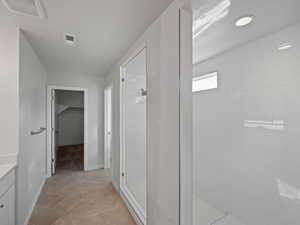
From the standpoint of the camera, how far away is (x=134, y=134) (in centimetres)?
210

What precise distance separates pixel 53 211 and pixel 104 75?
2835 millimetres

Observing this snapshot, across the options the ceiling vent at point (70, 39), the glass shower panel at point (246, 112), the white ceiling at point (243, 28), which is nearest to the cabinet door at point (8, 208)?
the glass shower panel at point (246, 112)

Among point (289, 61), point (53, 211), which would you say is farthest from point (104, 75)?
point (289, 61)

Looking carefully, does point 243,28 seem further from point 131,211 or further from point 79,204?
point 79,204

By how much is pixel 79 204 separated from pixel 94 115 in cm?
200

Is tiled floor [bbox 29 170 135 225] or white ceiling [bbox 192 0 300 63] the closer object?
white ceiling [bbox 192 0 300 63]

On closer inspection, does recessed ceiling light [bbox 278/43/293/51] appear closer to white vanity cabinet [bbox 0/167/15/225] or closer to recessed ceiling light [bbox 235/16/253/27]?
recessed ceiling light [bbox 235/16/253/27]

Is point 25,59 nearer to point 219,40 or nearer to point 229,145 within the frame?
point 219,40

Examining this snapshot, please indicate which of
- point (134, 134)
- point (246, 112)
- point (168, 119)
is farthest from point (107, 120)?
point (246, 112)

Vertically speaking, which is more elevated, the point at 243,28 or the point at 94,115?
the point at 243,28

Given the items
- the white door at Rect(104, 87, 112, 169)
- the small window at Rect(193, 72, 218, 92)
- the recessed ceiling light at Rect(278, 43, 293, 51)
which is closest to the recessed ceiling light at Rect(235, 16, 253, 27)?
the recessed ceiling light at Rect(278, 43, 293, 51)

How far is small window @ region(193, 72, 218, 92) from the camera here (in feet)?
3.73

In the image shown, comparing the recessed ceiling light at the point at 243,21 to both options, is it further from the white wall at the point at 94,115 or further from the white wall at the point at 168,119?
the white wall at the point at 94,115

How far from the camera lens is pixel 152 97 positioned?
1.53 meters
